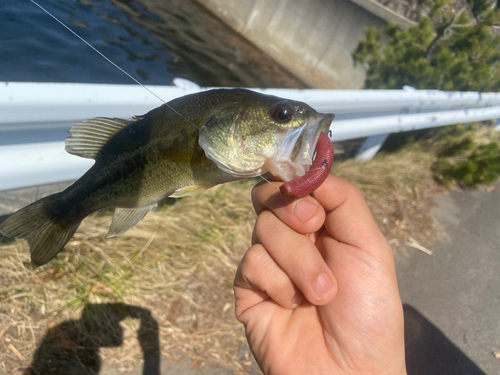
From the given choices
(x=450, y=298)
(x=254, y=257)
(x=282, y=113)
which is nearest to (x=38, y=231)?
(x=254, y=257)

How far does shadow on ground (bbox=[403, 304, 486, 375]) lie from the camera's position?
2.92 meters

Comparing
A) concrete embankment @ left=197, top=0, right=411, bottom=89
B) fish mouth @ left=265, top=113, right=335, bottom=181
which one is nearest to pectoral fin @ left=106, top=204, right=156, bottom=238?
fish mouth @ left=265, top=113, right=335, bottom=181

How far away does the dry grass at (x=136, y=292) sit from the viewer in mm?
2295

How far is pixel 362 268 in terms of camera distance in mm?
1713

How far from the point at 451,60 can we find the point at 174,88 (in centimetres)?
475

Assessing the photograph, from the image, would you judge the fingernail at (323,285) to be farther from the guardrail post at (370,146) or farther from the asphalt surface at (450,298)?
the guardrail post at (370,146)

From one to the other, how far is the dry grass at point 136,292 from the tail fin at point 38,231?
1113 millimetres

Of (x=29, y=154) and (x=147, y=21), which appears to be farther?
(x=147, y=21)

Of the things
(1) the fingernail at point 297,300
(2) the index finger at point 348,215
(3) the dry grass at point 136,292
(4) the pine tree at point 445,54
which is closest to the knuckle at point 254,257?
(1) the fingernail at point 297,300

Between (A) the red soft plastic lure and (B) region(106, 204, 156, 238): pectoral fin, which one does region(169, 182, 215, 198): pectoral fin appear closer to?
(B) region(106, 204, 156, 238): pectoral fin

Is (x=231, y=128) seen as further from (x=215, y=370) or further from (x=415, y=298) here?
(x=415, y=298)

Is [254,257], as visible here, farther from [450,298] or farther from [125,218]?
[450,298]

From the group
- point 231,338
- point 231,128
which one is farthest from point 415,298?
point 231,128

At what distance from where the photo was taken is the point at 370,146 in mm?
4719
